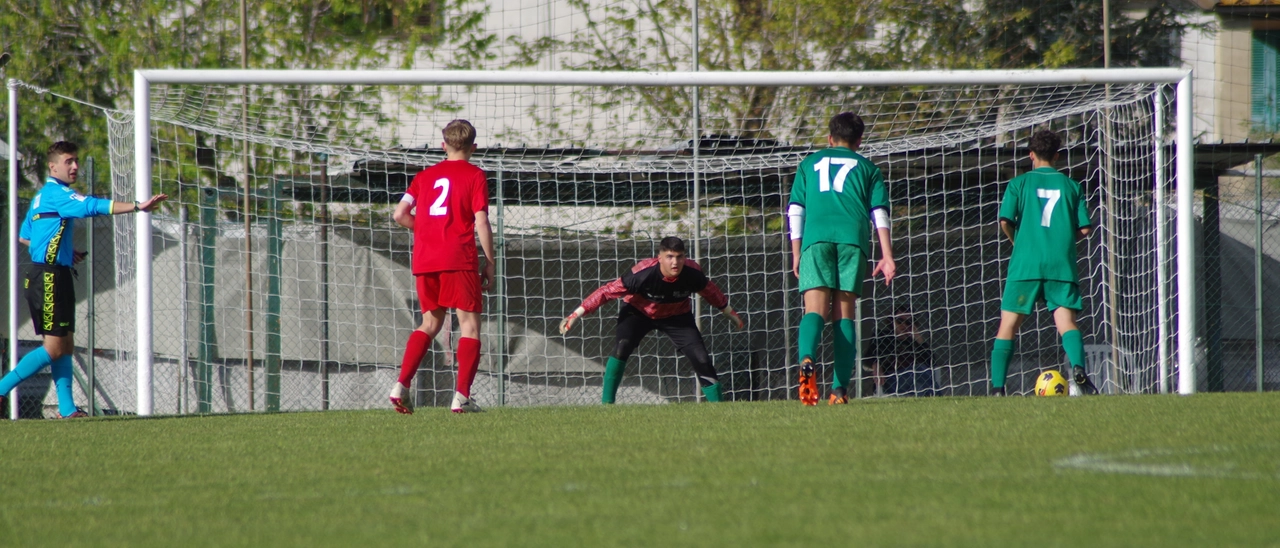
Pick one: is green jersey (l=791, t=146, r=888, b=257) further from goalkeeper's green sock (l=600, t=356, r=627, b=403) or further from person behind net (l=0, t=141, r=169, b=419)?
person behind net (l=0, t=141, r=169, b=419)

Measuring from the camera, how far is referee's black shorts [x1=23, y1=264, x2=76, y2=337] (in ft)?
22.2

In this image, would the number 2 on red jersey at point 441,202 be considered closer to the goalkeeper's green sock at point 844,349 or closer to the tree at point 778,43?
the goalkeeper's green sock at point 844,349

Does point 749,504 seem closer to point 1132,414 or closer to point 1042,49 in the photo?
point 1132,414

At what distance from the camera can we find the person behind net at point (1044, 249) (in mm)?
6871

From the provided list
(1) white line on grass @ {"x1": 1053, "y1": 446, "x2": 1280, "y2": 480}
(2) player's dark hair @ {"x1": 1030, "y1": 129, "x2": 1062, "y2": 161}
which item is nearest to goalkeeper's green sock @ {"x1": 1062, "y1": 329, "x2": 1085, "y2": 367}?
(2) player's dark hair @ {"x1": 1030, "y1": 129, "x2": 1062, "y2": 161}

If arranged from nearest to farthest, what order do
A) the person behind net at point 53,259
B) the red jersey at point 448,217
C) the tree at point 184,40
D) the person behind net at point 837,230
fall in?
the red jersey at point 448,217
the person behind net at point 837,230
the person behind net at point 53,259
the tree at point 184,40

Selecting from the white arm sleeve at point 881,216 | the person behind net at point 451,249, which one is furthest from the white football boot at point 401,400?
the white arm sleeve at point 881,216

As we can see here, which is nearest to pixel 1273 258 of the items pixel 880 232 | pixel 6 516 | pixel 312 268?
pixel 880 232

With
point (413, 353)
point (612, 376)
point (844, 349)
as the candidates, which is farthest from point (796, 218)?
point (612, 376)

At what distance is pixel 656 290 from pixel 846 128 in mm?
2562

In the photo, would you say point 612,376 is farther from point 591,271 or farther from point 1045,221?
point 1045,221

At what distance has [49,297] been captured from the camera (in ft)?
22.2

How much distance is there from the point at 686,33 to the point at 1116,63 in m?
6.76

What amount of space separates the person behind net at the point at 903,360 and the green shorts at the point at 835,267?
4246 millimetres
